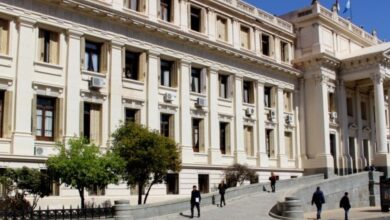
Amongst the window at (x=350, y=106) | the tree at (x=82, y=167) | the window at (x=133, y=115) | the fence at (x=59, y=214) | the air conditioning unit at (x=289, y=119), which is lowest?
the fence at (x=59, y=214)

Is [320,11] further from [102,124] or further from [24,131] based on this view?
[24,131]

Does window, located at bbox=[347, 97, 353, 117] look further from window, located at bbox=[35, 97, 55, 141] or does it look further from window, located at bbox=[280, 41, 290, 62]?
window, located at bbox=[35, 97, 55, 141]

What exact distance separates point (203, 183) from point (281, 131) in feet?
34.0

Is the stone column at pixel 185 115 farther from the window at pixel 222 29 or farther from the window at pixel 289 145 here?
the window at pixel 289 145

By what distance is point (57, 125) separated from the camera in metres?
26.2

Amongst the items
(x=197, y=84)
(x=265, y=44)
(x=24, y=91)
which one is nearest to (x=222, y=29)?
(x=197, y=84)

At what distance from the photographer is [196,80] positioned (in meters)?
35.3

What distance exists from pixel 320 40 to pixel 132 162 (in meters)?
25.7

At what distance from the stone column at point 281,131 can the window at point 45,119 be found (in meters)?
20.3

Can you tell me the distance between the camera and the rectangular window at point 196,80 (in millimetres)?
34881

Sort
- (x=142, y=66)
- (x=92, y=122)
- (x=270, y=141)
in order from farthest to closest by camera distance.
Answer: (x=270, y=141) → (x=142, y=66) → (x=92, y=122)

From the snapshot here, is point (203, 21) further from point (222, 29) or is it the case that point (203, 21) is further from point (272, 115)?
point (272, 115)

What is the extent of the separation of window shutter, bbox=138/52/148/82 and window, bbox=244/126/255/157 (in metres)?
10.7

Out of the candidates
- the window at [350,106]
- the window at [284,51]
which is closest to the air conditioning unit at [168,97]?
the window at [284,51]
